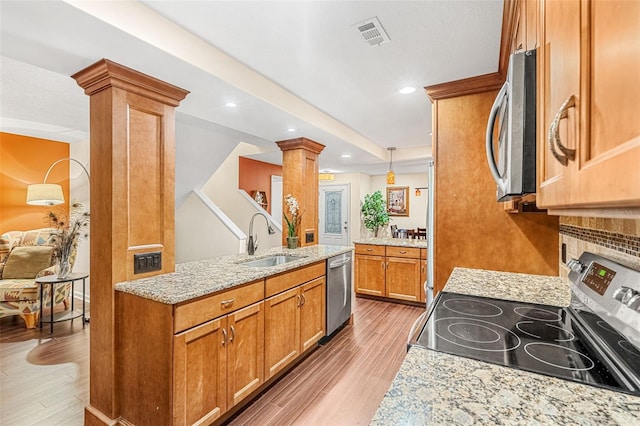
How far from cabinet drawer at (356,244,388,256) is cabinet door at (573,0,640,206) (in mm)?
3956

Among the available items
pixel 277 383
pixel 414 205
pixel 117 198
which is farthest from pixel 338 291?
pixel 414 205

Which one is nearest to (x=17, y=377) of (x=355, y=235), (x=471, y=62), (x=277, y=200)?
(x=471, y=62)

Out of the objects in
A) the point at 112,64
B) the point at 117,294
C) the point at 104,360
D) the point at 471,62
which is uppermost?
the point at 471,62

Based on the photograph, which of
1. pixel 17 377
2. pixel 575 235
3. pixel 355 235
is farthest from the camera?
pixel 355 235

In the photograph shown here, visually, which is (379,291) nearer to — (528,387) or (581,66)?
(528,387)

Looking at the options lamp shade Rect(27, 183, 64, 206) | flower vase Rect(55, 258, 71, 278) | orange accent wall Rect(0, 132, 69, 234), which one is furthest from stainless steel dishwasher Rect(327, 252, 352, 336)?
orange accent wall Rect(0, 132, 69, 234)

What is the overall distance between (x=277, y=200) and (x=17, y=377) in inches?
206

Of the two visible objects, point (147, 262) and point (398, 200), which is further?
point (398, 200)

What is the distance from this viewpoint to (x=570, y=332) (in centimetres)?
108

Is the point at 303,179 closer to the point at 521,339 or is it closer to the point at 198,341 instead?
the point at 198,341

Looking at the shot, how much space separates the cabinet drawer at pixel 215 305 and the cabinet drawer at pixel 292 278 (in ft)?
0.35

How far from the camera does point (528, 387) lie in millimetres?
743

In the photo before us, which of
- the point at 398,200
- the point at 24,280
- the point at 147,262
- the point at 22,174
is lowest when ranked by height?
the point at 24,280

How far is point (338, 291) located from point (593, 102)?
2.99 meters
